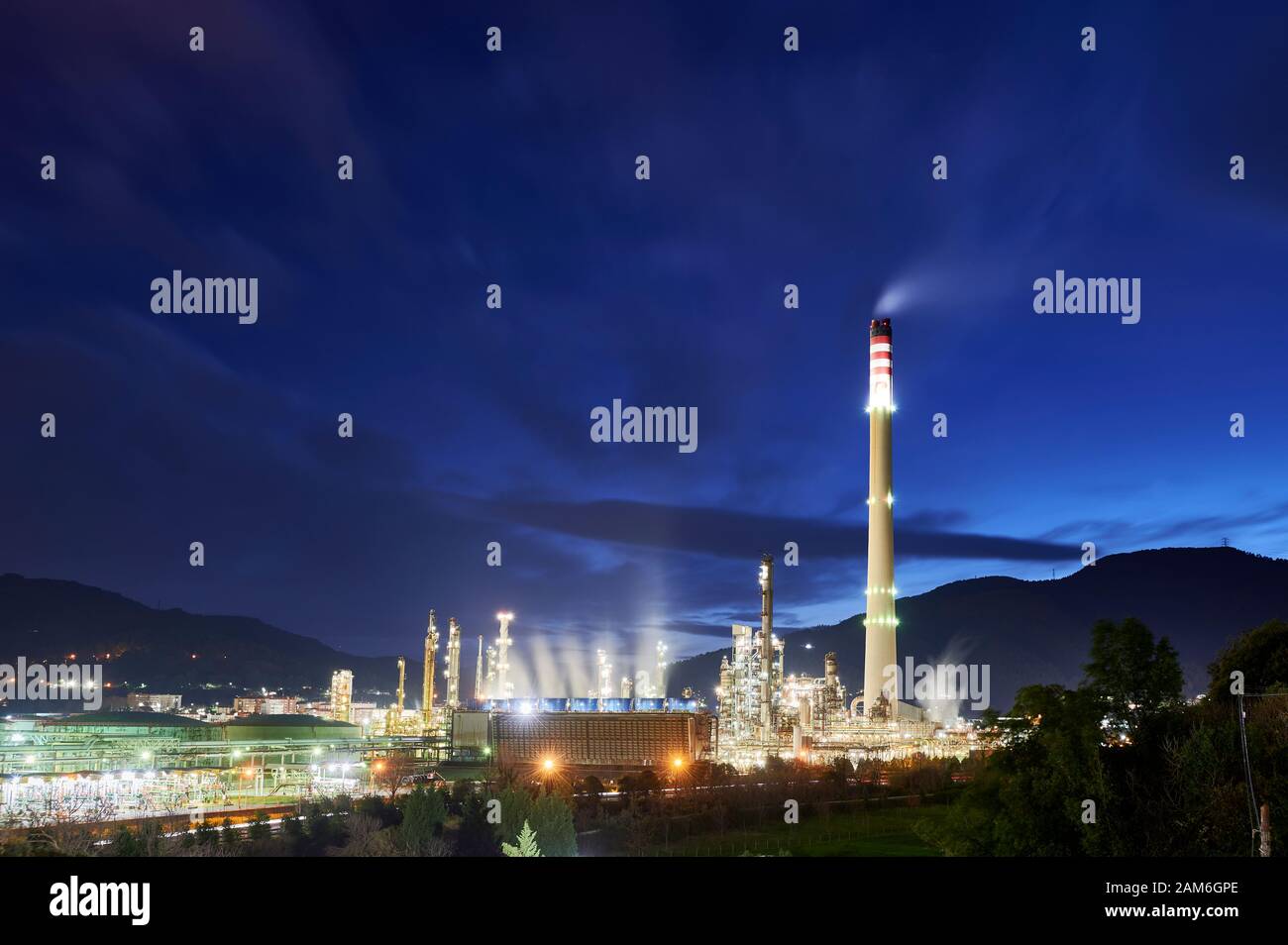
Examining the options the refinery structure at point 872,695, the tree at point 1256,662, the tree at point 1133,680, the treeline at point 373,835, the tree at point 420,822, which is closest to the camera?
the treeline at point 373,835

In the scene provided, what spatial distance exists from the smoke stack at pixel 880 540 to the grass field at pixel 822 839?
42.6 meters

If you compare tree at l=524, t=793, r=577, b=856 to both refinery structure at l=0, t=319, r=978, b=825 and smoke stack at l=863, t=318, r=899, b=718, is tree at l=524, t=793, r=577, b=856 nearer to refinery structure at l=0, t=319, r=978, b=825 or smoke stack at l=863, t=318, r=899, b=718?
refinery structure at l=0, t=319, r=978, b=825

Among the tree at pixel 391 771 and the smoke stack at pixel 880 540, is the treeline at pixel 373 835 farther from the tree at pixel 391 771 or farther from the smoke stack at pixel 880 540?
the smoke stack at pixel 880 540

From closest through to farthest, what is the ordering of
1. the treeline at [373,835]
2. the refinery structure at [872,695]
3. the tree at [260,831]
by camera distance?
the treeline at [373,835], the tree at [260,831], the refinery structure at [872,695]

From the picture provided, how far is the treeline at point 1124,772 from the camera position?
2589cm

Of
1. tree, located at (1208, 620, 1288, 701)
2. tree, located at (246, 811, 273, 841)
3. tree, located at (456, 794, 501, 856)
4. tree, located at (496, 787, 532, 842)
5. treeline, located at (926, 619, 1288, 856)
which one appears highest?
tree, located at (1208, 620, 1288, 701)

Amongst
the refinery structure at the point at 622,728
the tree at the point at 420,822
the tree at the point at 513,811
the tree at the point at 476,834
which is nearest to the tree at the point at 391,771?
the refinery structure at the point at 622,728

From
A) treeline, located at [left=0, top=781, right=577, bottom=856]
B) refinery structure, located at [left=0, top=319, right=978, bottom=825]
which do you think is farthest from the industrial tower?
treeline, located at [left=0, top=781, right=577, bottom=856]

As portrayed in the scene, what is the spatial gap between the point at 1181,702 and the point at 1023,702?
6.29m

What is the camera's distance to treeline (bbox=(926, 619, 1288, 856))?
25891 mm

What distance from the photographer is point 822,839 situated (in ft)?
160

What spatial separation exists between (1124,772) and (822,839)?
76.2 ft

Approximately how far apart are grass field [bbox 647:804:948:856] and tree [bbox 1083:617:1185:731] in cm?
1325
